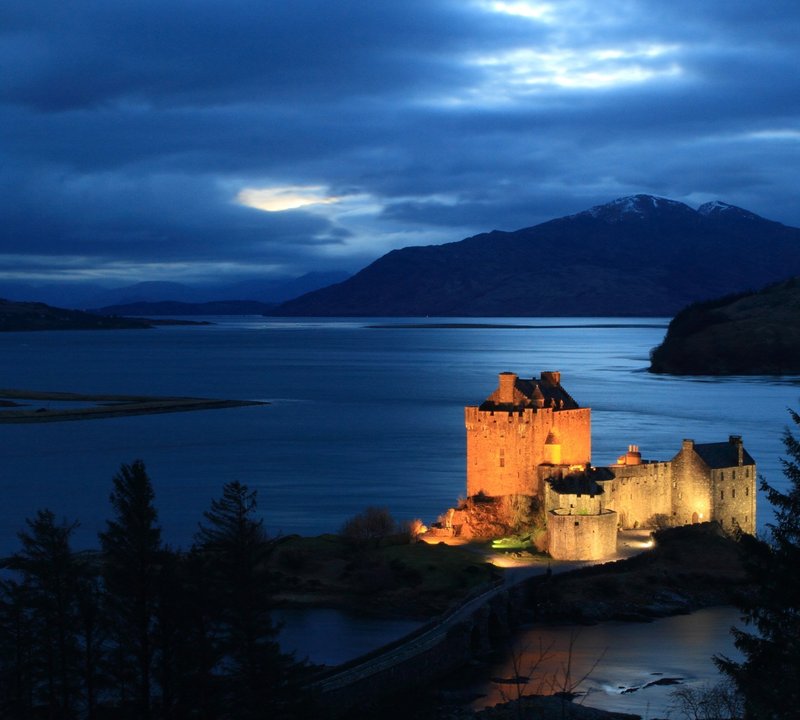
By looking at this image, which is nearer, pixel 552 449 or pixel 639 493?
pixel 639 493

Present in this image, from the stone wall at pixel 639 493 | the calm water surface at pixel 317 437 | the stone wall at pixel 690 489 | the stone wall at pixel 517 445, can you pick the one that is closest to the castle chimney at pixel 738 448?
the stone wall at pixel 690 489

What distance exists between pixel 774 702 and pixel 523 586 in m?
23.1

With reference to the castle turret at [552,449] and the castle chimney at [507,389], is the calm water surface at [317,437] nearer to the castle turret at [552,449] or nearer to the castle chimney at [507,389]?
the castle chimney at [507,389]

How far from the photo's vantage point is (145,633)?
26.2 m

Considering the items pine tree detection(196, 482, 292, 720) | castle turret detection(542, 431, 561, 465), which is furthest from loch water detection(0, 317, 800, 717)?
pine tree detection(196, 482, 292, 720)

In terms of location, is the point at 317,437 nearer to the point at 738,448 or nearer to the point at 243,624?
the point at 738,448

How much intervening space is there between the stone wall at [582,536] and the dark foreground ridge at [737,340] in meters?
130

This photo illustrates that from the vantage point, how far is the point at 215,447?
8944cm

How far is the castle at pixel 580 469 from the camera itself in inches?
1935

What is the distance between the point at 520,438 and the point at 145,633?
1063 inches

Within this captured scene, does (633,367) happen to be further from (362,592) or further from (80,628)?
(80,628)

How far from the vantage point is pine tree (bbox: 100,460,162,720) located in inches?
1033

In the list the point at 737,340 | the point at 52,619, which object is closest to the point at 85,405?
the point at 737,340

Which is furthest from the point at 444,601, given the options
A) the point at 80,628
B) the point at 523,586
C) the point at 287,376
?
the point at 287,376
